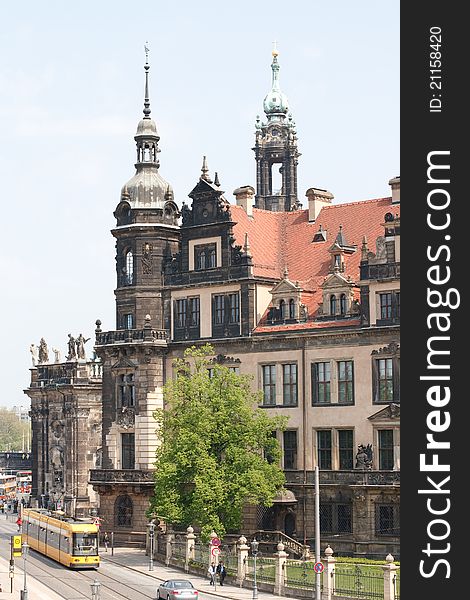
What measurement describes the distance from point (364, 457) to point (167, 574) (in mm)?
12249

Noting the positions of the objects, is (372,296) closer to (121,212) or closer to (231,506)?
(231,506)

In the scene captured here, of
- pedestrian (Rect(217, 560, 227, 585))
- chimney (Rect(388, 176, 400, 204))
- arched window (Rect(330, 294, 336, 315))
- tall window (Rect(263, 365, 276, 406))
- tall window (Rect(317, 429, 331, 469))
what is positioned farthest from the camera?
tall window (Rect(263, 365, 276, 406))

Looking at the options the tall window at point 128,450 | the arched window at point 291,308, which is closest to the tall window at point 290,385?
the arched window at point 291,308

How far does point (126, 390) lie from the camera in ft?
285

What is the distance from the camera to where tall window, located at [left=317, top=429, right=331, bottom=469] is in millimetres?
77562

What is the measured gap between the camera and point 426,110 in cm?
2034

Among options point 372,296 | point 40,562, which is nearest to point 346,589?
point 372,296

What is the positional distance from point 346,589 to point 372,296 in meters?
21.4

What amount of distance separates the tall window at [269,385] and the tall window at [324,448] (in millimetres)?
3895

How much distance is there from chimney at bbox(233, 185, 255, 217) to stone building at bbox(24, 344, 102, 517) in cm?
4073

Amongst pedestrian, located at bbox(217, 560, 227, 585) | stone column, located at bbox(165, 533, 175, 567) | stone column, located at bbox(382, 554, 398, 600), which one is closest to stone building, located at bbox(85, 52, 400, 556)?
stone column, located at bbox(165, 533, 175, 567)

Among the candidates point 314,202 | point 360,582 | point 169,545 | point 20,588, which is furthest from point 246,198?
point 360,582

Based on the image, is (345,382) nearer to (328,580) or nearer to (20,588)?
(328,580)

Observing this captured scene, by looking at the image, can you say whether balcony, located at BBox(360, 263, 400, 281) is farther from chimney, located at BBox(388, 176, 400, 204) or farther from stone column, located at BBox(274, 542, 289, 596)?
stone column, located at BBox(274, 542, 289, 596)
